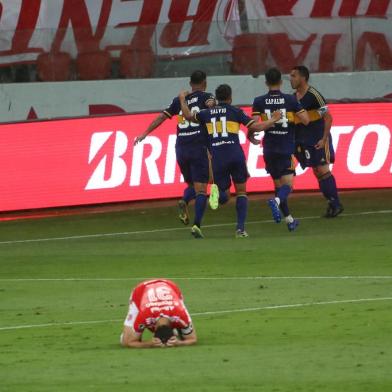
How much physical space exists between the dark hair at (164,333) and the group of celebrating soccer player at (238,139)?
838cm

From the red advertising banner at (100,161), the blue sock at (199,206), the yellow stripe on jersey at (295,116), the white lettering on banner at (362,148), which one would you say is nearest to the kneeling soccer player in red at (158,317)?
the blue sock at (199,206)

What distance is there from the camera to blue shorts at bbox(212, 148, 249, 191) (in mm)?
19797

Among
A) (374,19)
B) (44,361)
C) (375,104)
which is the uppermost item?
(374,19)

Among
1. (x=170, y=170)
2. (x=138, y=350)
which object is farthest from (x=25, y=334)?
(x=170, y=170)

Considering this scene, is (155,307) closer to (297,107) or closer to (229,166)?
(229,166)

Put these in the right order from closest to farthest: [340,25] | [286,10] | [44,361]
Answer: [44,361] → [340,25] → [286,10]

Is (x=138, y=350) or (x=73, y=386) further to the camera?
(x=138, y=350)

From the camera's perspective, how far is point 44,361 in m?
10.7

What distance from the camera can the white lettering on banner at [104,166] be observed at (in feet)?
77.9

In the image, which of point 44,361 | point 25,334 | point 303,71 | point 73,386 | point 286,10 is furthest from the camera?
point 286,10

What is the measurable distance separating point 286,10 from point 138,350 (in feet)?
67.5

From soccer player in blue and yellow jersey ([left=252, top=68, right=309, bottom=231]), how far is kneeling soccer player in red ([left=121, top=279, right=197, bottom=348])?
357 inches

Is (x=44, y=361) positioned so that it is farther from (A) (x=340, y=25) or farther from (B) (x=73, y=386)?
(A) (x=340, y=25)

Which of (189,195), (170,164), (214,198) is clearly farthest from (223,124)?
(170,164)
